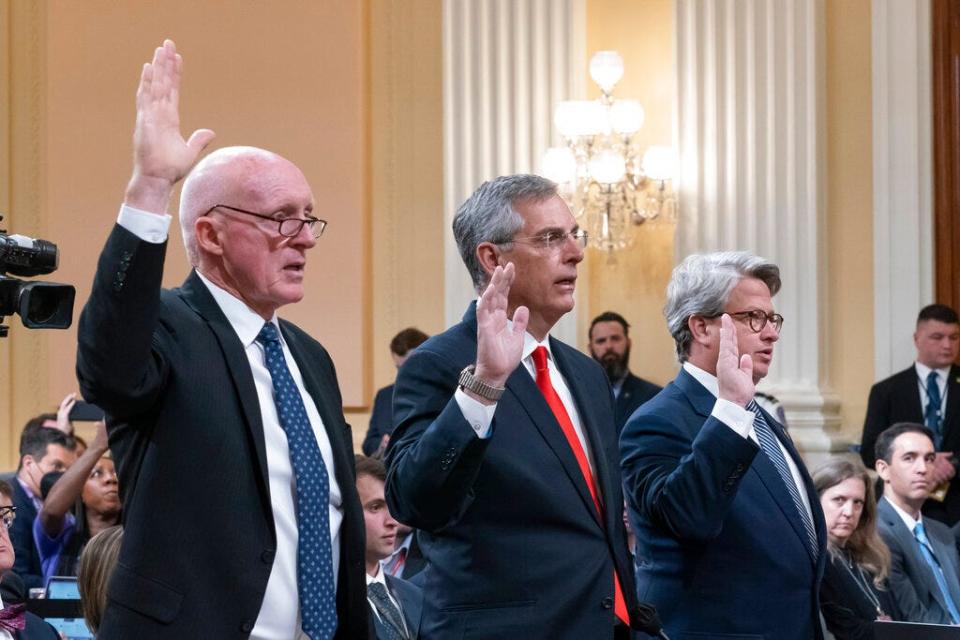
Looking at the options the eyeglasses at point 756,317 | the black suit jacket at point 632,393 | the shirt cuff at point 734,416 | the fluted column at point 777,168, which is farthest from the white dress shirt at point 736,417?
the fluted column at point 777,168

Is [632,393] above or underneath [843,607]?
above

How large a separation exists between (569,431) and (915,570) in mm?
3144

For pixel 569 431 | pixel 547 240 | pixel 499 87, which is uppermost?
pixel 499 87

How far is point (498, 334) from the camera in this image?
2.59m

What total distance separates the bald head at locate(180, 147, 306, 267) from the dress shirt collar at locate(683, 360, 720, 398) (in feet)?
4.05

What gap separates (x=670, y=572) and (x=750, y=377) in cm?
44

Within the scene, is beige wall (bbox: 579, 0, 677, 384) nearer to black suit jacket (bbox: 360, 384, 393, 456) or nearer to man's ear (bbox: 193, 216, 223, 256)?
black suit jacket (bbox: 360, 384, 393, 456)

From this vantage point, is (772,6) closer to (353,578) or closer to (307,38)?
(307,38)

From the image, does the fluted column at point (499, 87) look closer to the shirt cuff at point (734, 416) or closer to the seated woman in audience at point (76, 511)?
the seated woman in audience at point (76, 511)

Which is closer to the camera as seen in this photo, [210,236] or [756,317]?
[210,236]

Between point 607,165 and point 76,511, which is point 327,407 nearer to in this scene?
point 76,511

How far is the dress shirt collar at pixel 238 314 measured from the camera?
2.48m

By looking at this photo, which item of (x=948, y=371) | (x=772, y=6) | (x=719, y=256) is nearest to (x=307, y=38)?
(x=772, y=6)

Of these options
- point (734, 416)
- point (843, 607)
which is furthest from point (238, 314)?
point (843, 607)
